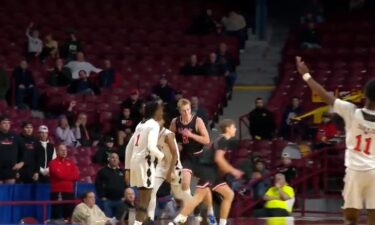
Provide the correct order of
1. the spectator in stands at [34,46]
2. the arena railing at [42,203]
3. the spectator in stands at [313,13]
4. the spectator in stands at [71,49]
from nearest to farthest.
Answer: the arena railing at [42,203] < the spectator in stands at [34,46] < the spectator in stands at [71,49] < the spectator in stands at [313,13]

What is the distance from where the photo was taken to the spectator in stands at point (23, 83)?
24109 mm

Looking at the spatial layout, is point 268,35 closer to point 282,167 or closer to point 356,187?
point 282,167

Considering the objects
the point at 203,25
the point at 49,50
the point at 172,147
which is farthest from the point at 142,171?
the point at 203,25

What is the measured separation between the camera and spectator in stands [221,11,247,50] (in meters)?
29.0

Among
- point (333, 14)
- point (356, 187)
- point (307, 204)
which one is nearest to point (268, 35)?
point (333, 14)

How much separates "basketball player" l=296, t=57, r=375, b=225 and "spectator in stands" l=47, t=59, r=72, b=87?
1451 cm

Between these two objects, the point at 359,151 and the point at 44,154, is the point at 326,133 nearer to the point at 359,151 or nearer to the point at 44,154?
the point at 44,154

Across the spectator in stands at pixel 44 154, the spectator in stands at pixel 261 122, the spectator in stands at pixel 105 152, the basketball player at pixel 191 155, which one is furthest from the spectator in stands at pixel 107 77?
the basketball player at pixel 191 155

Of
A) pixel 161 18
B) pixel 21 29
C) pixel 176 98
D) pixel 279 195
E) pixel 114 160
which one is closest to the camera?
pixel 279 195

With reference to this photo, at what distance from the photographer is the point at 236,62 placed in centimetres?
2806

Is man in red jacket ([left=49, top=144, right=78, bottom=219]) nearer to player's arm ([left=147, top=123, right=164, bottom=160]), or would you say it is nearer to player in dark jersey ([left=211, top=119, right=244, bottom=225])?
player in dark jersey ([left=211, top=119, right=244, bottom=225])

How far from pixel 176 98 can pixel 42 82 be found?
117 inches

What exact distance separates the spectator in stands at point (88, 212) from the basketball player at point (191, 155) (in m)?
3.58

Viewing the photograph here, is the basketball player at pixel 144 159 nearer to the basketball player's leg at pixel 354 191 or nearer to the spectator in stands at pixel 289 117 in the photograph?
the basketball player's leg at pixel 354 191
